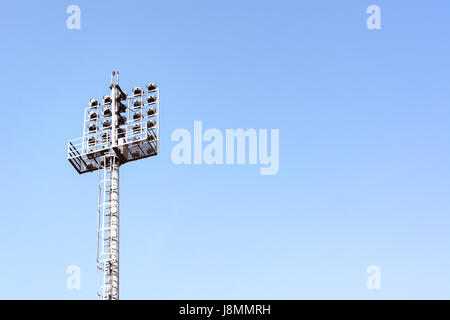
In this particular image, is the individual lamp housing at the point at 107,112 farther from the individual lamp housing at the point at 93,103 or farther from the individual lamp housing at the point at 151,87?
the individual lamp housing at the point at 151,87

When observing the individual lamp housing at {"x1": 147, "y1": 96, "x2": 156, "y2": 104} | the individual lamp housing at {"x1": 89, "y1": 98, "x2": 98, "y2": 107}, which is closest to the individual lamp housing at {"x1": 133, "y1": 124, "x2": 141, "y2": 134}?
the individual lamp housing at {"x1": 147, "y1": 96, "x2": 156, "y2": 104}

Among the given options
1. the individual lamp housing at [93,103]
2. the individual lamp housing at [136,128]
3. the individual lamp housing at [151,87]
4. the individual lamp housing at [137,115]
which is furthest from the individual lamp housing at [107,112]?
the individual lamp housing at [151,87]

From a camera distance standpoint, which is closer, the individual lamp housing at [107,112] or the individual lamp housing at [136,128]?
the individual lamp housing at [136,128]

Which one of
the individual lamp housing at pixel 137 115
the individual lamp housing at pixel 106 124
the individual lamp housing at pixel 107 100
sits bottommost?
the individual lamp housing at pixel 106 124

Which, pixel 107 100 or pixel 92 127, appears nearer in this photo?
pixel 92 127

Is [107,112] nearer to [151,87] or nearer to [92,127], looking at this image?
[92,127]

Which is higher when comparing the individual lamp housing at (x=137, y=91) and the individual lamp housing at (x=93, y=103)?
the individual lamp housing at (x=137, y=91)

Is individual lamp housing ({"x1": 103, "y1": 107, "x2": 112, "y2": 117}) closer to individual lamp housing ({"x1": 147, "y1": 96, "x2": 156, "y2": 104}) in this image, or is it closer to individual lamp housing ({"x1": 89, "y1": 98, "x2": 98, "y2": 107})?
individual lamp housing ({"x1": 89, "y1": 98, "x2": 98, "y2": 107})

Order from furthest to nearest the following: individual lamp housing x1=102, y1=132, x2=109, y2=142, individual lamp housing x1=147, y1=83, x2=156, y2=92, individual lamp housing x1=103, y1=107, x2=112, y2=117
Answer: individual lamp housing x1=147, y1=83, x2=156, y2=92 → individual lamp housing x1=103, y1=107, x2=112, y2=117 → individual lamp housing x1=102, y1=132, x2=109, y2=142

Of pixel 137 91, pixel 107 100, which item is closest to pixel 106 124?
pixel 107 100

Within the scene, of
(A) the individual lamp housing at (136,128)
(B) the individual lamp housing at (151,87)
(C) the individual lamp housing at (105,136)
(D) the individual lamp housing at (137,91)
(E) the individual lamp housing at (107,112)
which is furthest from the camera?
(D) the individual lamp housing at (137,91)
